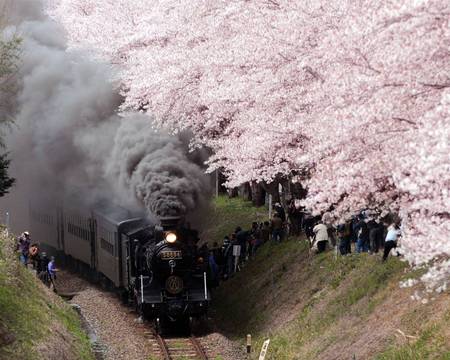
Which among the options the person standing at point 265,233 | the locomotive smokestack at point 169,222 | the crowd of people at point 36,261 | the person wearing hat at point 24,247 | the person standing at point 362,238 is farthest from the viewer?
the person standing at point 265,233

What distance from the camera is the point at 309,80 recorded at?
15.3 meters

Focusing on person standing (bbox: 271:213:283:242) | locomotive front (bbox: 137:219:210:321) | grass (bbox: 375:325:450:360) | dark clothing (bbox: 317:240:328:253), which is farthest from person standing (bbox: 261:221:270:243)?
grass (bbox: 375:325:450:360)

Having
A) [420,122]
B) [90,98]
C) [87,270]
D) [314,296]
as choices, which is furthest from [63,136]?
[420,122]

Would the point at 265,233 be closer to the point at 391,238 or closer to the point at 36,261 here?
the point at 36,261

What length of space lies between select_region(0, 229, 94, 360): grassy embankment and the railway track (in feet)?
4.63

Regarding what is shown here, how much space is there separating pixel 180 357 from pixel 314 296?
119 inches

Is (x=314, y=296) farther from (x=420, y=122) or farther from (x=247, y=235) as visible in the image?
(x=420, y=122)

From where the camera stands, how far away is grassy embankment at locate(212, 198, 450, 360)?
42.7 feet

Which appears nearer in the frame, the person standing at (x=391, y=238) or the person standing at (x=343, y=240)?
the person standing at (x=391, y=238)

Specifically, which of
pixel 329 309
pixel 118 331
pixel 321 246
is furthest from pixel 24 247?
pixel 329 309

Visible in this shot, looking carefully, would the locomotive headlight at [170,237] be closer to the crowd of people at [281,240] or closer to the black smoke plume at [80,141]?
the black smoke plume at [80,141]

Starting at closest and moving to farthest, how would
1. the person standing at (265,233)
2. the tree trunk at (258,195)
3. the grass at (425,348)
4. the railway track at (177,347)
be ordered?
the grass at (425,348)
the railway track at (177,347)
the person standing at (265,233)
the tree trunk at (258,195)

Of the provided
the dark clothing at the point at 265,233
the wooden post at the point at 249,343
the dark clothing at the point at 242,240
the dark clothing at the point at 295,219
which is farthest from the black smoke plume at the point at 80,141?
the dark clothing at the point at 265,233

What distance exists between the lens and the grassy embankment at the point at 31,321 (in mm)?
13516
